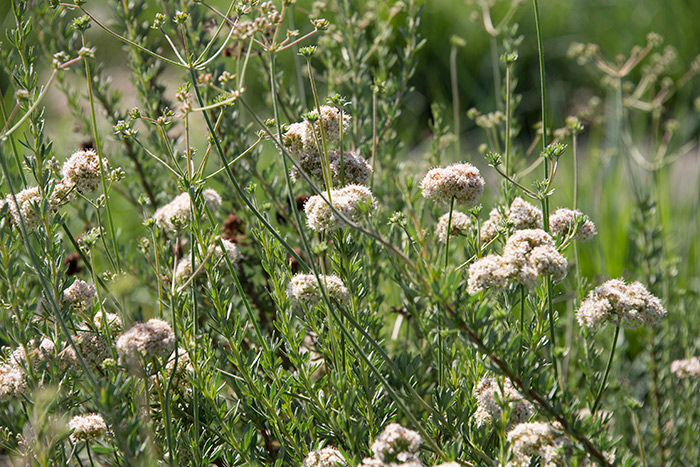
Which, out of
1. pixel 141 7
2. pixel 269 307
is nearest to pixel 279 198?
pixel 269 307

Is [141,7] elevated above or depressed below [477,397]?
above

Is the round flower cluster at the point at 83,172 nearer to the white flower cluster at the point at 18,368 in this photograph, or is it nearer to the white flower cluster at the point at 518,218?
the white flower cluster at the point at 18,368

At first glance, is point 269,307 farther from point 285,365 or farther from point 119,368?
point 119,368

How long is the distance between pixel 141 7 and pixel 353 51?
0.68 m

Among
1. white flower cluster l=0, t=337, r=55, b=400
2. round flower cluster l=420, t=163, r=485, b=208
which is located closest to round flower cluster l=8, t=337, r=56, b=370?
white flower cluster l=0, t=337, r=55, b=400

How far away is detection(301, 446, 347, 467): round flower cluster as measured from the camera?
124 cm

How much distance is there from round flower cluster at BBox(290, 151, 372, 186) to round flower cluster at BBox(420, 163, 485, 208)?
15 cm

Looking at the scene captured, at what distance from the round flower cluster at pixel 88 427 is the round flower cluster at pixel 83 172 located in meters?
0.49

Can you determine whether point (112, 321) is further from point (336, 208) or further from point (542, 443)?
point (542, 443)

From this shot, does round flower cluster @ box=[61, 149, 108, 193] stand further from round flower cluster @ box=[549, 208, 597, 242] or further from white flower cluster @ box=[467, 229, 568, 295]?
round flower cluster @ box=[549, 208, 597, 242]

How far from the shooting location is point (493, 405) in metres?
1.25

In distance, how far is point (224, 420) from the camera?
133 cm

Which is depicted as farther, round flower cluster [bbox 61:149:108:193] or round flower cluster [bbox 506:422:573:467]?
round flower cluster [bbox 61:149:108:193]

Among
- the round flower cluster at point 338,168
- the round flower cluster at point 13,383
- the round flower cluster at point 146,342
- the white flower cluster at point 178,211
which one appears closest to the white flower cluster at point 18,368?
the round flower cluster at point 13,383
